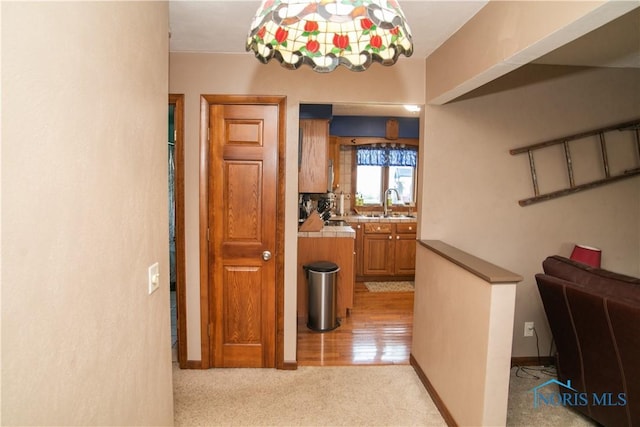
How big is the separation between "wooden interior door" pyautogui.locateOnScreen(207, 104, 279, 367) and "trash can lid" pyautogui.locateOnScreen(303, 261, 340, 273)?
0.87m

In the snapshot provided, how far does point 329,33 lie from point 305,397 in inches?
90.3

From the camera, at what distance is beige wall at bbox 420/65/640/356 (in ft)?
9.43

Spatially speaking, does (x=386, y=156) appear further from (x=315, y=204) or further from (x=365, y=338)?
(x=365, y=338)

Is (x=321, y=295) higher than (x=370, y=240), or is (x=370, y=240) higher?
(x=370, y=240)

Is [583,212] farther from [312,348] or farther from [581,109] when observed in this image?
[312,348]

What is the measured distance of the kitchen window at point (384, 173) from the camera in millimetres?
5949

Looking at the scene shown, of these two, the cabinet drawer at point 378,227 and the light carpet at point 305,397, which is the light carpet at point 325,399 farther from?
the cabinet drawer at point 378,227

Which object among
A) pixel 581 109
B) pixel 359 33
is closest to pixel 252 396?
pixel 359 33

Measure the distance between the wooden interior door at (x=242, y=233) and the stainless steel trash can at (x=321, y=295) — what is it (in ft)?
2.79

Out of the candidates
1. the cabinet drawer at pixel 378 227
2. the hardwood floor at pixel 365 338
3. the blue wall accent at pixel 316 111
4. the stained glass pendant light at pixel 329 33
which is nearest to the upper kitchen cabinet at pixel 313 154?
the blue wall accent at pixel 316 111

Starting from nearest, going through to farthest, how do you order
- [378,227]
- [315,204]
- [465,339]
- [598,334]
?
[598,334]
[465,339]
[315,204]
[378,227]

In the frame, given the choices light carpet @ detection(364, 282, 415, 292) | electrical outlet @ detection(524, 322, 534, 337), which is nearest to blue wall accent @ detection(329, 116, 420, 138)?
light carpet @ detection(364, 282, 415, 292)

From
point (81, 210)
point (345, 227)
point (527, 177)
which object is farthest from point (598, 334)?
point (345, 227)

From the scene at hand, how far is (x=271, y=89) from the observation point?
2.79 meters
